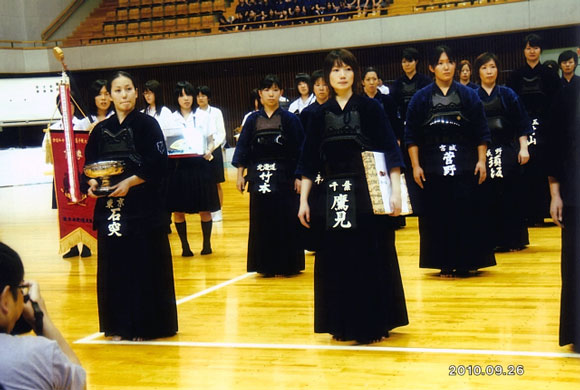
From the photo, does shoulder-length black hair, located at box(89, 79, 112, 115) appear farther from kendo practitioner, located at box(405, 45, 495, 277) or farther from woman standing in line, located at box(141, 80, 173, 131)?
kendo practitioner, located at box(405, 45, 495, 277)

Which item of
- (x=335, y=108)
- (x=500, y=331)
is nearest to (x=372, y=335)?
(x=500, y=331)

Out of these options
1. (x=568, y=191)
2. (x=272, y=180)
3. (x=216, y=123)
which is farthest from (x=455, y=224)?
(x=216, y=123)

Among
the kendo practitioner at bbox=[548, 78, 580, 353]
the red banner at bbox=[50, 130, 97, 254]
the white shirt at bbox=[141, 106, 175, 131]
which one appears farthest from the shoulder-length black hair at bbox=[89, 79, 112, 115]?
the kendo practitioner at bbox=[548, 78, 580, 353]

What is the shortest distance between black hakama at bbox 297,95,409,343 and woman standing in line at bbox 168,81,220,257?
406cm

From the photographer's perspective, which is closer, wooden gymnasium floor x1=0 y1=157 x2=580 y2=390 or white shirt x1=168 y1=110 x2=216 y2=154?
wooden gymnasium floor x1=0 y1=157 x2=580 y2=390

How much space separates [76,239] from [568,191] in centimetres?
561

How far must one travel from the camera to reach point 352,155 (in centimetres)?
514

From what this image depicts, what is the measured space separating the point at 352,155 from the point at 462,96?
6.64 feet

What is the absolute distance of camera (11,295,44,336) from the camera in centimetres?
229

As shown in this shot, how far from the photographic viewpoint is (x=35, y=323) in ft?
Result: 7.55

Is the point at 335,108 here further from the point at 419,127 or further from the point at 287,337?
A: the point at 419,127

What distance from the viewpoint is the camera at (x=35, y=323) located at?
2289mm

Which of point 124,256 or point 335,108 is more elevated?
point 335,108

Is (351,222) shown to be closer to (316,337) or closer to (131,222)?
(316,337)
